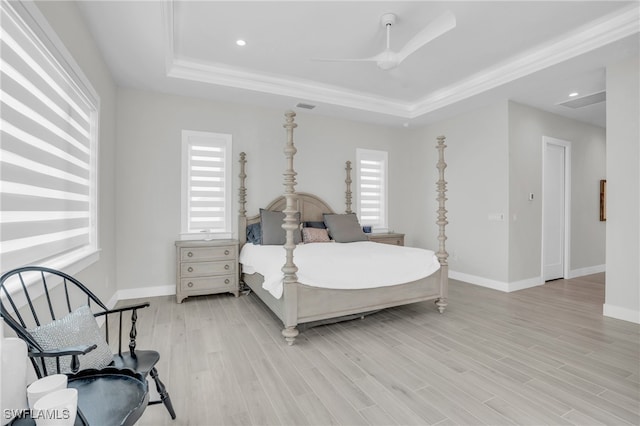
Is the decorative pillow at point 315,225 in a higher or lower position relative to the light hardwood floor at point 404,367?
higher

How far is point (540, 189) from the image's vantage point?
16.5 ft

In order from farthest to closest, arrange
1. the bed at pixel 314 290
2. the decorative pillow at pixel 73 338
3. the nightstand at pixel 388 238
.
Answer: the nightstand at pixel 388 238
the bed at pixel 314 290
the decorative pillow at pixel 73 338

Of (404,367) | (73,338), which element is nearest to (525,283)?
(404,367)

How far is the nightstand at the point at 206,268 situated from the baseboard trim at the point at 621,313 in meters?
4.36

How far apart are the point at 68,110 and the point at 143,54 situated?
119 cm

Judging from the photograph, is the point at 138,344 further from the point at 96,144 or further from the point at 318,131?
the point at 318,131

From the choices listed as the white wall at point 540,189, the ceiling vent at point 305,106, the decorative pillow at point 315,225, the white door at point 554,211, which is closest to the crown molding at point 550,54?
the white wall at point 540,189

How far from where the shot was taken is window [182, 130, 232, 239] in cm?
450

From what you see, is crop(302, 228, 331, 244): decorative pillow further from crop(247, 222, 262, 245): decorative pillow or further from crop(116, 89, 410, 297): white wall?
crop(116, 89, 410, 297): white wall

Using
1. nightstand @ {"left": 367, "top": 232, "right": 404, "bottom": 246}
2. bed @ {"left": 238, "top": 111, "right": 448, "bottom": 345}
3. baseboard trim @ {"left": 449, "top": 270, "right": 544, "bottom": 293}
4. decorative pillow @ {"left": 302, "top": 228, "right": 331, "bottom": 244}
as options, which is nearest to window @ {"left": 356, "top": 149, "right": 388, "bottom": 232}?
nightstand @ {"left": 367, "top": 232, "right": 404, "bottom": 246}

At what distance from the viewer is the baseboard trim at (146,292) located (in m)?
4.15

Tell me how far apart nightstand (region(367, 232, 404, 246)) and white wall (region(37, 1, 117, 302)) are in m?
3.66

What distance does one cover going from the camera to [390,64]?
301cm

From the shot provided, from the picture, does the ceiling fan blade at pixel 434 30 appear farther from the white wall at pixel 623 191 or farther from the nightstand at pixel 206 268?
the nightstand at pixel 206 268
